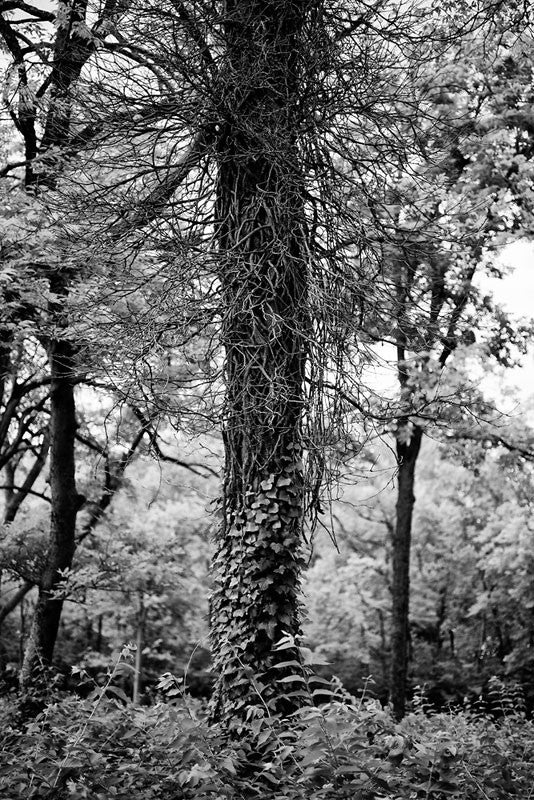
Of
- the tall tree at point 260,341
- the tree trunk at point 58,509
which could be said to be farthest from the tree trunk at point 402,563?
the tall tree at point 260,341

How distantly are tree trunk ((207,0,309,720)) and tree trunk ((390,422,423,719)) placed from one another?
5.43 meters

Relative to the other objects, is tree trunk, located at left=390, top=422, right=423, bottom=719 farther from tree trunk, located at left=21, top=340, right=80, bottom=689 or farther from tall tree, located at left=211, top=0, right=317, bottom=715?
tall tree, located at left=211, top=0, right=317, bottom=715

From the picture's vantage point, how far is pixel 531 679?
17.4 metres

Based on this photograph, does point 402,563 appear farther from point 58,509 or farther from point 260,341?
point 260,341

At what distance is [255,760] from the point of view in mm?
4742

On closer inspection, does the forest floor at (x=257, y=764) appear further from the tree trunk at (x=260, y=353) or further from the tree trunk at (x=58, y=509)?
the tree trunk at (x=58, y=509)

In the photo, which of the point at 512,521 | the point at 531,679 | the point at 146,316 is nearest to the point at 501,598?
the point at 531,679

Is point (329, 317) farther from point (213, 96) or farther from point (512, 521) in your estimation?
Result: point (512, 521)

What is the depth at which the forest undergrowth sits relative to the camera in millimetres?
3264

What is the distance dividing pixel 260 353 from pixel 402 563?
22.3ft

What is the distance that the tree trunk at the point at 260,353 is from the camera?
5168 millimetres

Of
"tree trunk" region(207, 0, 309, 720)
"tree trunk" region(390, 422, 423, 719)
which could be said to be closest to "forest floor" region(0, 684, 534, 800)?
"tree trunk" region(207, 0, 309, 720)

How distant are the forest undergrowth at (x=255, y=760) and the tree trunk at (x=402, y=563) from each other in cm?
615

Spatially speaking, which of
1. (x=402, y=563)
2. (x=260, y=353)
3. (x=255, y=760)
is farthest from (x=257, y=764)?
(x=402, y=563)
